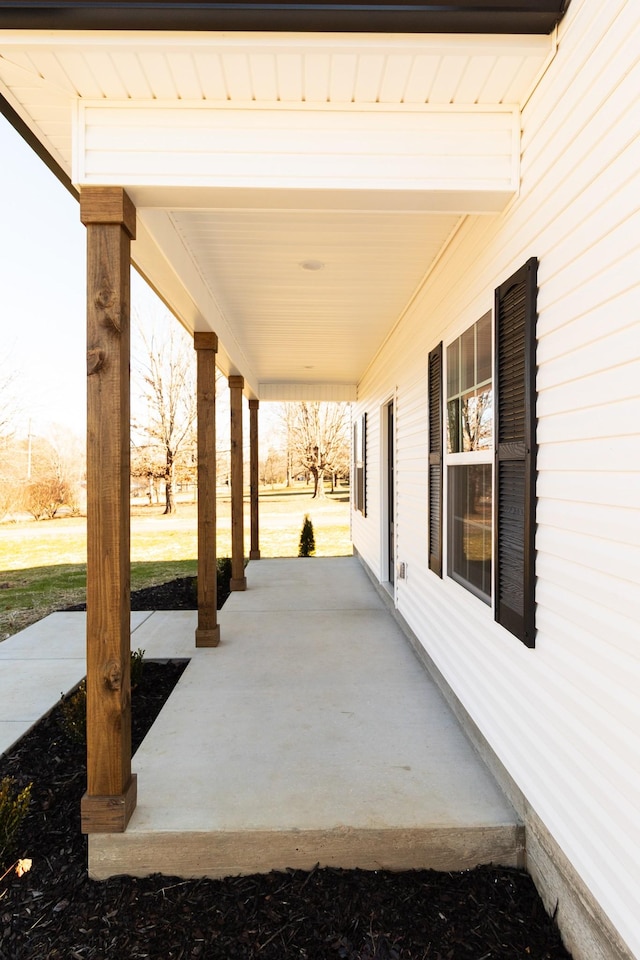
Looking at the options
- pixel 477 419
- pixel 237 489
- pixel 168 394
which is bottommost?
pixel 237 489

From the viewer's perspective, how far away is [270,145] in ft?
7.32

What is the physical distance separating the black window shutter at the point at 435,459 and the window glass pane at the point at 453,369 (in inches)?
5.8

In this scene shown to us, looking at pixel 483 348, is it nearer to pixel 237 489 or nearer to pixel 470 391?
pixel 470 391

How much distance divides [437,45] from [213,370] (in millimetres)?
3017

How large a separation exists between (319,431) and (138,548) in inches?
380

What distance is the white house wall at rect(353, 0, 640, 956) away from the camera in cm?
153

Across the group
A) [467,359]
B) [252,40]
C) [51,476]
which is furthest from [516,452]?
[51,476]

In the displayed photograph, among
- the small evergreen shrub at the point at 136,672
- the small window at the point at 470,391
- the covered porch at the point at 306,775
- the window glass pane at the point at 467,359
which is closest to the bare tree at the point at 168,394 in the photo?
the covered porch at the point at 306,775

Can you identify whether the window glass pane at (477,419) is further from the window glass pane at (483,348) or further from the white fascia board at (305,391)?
the white fascia board at (305,391)

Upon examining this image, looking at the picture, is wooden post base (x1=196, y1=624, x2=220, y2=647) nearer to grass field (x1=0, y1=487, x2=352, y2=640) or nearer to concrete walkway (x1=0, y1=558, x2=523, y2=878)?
concrete walkway (x1=0, y1=558, x2=523, y2=878)

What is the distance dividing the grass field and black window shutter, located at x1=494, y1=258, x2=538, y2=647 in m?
4.80

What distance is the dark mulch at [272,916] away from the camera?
1.81 m

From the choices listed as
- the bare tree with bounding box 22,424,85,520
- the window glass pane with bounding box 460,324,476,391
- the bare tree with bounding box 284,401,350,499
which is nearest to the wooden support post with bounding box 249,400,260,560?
the window glass pane with bounding box 460,324,476,391

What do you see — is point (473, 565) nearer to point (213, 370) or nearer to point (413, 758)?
point (413, 758)
